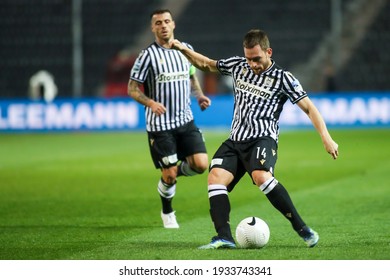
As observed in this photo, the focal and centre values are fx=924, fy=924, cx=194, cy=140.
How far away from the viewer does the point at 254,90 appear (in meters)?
7.75

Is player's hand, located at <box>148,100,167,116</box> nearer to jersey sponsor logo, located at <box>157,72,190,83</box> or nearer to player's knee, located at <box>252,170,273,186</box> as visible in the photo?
jersey sponsor logo, located at <box>157,72,190,83</box>

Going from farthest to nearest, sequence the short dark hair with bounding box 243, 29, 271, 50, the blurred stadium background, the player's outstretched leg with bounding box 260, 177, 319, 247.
Result: 1. the blurred stadium background
2. the player's outstretched leg with bounding box 260, 177, 319, 247
3. the short dark hair with bounding box 243, 29, 271, 50

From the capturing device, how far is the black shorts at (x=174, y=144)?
367 inches

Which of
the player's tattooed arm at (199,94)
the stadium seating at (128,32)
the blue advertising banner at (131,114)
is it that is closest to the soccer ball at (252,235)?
the player's tattooed arm at (199,94)

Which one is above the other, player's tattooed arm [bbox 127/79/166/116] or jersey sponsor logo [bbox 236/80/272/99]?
jersey sponsor logo [bbox 236/80/272/99]

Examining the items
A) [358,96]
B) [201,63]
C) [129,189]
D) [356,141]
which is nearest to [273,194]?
[201,63]

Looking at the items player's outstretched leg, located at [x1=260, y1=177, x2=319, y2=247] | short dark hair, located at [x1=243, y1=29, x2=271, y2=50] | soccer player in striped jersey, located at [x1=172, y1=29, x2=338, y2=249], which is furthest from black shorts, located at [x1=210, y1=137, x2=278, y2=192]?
short dark hair, located at [x1=243, y1=29, x2=271, y2=50]

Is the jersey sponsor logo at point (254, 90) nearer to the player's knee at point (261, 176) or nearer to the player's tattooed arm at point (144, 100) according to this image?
the player's knee at point (261, 176)

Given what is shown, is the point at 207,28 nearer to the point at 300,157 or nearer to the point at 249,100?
the point at 300,157

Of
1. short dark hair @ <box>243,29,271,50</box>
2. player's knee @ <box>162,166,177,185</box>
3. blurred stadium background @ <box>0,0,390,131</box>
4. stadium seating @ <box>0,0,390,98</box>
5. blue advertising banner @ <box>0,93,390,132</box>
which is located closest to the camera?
short dark hair @ <box>243,29,271,50</box>

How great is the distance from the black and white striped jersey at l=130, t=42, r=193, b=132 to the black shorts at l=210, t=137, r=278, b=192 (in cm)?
158

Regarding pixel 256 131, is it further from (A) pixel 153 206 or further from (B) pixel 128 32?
(B) pixel 128 32

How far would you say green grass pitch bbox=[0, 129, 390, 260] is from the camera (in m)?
7.56

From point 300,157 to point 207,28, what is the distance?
11173mm
